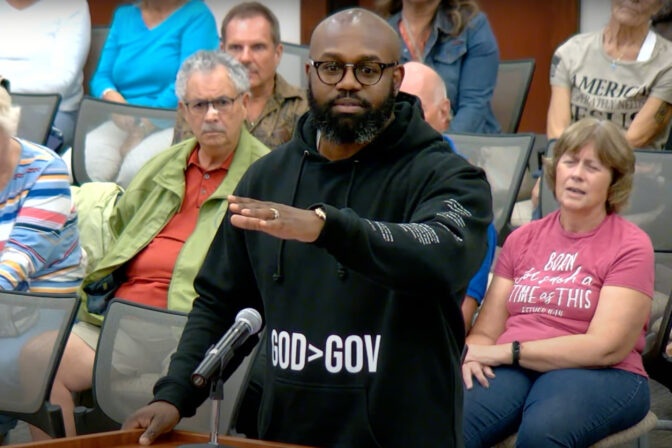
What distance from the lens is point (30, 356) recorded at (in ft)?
11.3

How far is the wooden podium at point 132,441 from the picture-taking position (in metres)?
2.03

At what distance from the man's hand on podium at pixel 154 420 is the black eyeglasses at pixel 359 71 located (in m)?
0.70

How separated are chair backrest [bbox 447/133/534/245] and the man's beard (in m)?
2.42

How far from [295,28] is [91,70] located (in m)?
1.18

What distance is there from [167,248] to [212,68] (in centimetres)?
73

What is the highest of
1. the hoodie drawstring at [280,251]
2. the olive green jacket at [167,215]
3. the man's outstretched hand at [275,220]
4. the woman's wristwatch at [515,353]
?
the man's outstretched hand at [275,220]

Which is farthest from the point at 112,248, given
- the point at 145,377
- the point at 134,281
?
the point at 145,377

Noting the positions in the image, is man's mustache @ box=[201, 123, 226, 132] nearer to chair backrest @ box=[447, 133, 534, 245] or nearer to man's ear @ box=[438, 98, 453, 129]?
man's ear @ box=[438, 98, 453, 129]

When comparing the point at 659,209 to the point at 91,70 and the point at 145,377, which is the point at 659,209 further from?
the point at 91,70

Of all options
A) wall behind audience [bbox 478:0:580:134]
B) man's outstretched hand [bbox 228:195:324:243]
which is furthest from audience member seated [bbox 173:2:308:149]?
man's outstretched hand [bbox 228:195:324:243]

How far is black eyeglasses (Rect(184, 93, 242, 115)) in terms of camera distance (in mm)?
4133

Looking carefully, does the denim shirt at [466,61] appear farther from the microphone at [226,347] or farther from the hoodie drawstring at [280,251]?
the microphone at [226,347]

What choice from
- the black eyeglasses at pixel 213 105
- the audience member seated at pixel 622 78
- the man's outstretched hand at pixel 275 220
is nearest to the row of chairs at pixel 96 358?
the black eyeglasses at pixel 213 105

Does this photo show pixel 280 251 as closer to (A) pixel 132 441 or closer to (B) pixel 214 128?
(A) pixel 132 441
